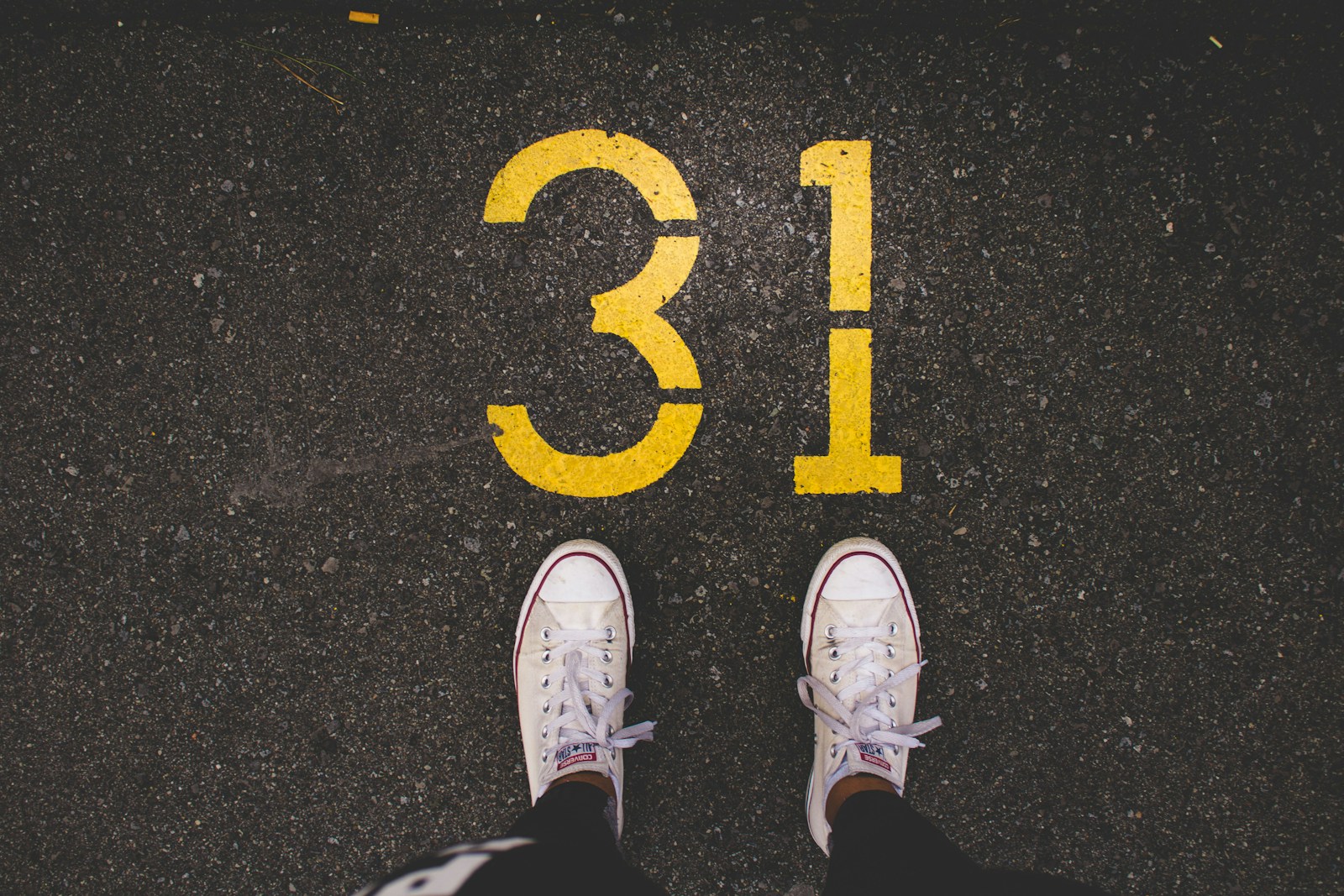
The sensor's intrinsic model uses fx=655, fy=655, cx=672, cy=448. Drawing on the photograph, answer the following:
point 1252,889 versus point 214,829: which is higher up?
point 214,829

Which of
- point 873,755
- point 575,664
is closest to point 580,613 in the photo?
point 575,664

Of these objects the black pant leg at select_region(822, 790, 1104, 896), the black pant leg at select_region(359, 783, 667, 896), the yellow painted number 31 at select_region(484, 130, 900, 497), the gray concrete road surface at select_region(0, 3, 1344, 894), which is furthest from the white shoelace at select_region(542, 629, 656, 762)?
the black pant leg at select_region(822, 790, 1104, 896)

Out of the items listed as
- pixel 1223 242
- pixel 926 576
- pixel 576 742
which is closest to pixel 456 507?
pixel 576 742

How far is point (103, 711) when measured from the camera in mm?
2256

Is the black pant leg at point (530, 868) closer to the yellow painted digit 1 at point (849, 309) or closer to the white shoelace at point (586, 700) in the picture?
the white shoelace at point (586, 700)

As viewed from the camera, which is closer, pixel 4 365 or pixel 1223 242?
pixel 1223 242

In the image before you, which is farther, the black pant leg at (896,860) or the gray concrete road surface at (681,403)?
the gray concrete road surface at (681,403)

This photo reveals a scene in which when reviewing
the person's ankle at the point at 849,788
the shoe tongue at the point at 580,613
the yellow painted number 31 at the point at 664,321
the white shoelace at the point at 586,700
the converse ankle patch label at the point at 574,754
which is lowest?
the person's ankle at the point at 849,788

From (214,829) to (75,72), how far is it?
8.53ft

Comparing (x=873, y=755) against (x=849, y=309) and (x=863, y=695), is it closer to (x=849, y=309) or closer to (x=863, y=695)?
(x=863, y=695)

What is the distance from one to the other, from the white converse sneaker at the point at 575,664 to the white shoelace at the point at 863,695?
57cm

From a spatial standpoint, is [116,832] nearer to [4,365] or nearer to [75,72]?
[4,365]

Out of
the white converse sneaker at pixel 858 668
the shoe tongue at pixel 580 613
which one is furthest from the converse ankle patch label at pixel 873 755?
the shoe tongue at pixel 580 613

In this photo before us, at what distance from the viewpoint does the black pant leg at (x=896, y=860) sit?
1.37m
